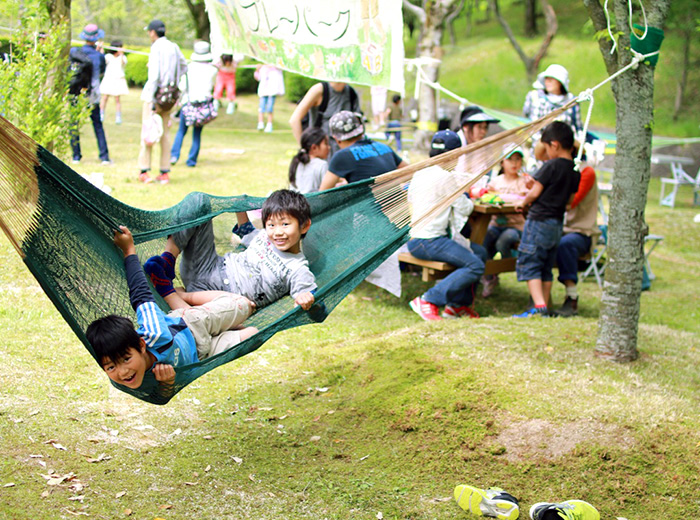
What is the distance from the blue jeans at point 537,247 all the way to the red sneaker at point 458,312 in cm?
43

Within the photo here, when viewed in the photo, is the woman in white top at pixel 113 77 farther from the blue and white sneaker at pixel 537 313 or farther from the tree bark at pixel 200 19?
the blue and white sneaker at pixel 537 313

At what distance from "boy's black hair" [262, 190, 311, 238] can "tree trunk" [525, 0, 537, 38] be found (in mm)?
22901

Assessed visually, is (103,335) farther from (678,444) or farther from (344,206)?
(678,444)

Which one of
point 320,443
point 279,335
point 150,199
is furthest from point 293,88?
point 320,443

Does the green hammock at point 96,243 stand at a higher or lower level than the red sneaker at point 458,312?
higher

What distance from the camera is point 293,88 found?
18453 millimetres

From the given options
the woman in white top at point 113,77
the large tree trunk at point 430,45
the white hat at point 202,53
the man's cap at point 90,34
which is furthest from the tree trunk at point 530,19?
the man's cap at point 90,34

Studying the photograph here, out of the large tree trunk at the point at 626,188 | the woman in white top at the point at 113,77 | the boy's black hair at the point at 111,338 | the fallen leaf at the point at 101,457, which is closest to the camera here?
the boy's black hair at the point at 111,338

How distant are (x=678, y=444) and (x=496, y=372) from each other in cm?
94

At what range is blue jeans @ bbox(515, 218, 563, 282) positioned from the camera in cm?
511

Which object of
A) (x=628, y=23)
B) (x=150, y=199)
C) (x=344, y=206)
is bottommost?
(x=150, y=199)

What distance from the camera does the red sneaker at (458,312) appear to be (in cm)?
515

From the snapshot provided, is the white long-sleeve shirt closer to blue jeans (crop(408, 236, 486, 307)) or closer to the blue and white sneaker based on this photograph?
blue jeans (crop(408, 236, 486, 307))

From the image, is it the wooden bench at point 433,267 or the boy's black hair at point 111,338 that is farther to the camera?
the wooden bench at point 433,267
